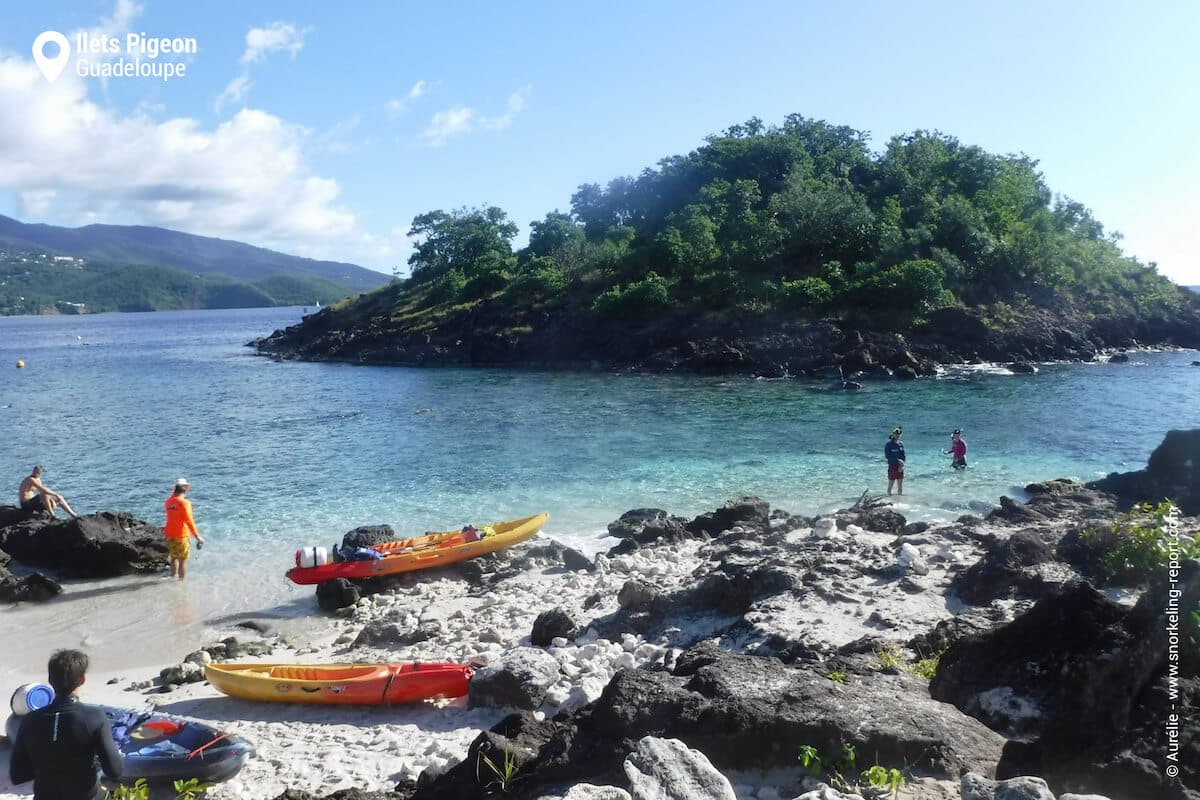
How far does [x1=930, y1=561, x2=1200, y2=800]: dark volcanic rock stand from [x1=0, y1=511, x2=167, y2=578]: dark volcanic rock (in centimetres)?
1471

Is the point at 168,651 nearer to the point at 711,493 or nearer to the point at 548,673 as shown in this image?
the point at 548,673

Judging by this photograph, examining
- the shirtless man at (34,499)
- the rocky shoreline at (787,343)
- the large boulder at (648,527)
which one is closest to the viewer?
the large boulder at (648,527)

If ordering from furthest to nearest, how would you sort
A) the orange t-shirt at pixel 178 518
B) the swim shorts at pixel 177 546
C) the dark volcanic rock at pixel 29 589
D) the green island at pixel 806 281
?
the green island at pixel 806 281 < the swim shorts at pixel 177 546 < the orange t-shirt at pixel 178 518 < the dark volcanic rock at pixel 29 589

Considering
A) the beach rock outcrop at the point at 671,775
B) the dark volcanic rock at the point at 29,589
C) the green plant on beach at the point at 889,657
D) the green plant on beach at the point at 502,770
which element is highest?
the beach rock outcrop at the point at 671,775

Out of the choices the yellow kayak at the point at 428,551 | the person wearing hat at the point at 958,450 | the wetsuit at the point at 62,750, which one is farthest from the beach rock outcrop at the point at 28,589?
the person wearing hat at the point at 958,450

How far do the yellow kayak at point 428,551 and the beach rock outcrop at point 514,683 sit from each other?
6113mm

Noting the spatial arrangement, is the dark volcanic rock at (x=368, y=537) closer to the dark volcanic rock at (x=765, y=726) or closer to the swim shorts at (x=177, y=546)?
the swim shorts at (x=177, y=546)

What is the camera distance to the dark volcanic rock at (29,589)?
14.0 meters

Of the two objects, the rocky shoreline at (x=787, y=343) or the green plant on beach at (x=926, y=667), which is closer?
the green plant on beach at (x=926, y=667)

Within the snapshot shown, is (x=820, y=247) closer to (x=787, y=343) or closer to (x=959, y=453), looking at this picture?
(x=787, y=343)

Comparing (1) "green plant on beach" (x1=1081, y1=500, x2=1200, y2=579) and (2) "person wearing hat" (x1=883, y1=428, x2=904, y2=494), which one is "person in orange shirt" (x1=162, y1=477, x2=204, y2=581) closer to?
(1) "green plant on beach" (x1=1081, y1=500, x2=1200, y2=579)

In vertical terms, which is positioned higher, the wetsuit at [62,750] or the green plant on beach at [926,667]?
the wetsuit at [62,750]

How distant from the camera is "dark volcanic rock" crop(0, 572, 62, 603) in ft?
45.8

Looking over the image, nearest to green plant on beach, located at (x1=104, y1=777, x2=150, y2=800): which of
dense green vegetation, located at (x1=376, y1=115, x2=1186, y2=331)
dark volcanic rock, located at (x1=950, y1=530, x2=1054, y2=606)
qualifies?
dark volcanic rock, located at (x1=950, y1=530, x2=1054, y2=606)
